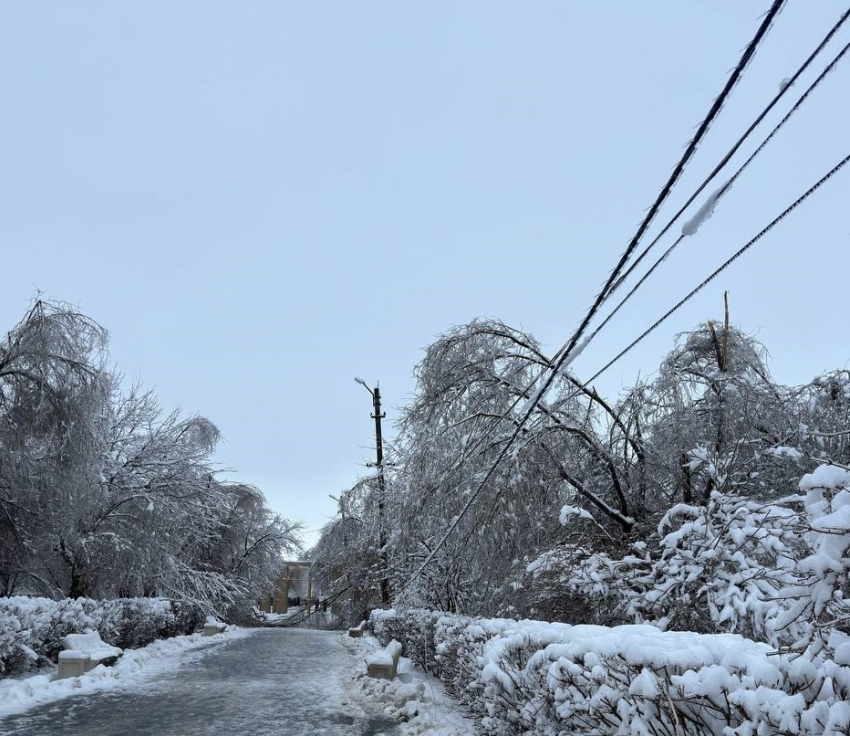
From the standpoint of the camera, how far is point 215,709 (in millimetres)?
8664

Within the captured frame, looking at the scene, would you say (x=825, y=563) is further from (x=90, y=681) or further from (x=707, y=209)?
(x=90, y=681)

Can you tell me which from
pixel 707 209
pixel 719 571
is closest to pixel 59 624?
pixel 719 571

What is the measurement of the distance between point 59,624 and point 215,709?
15.1 feet

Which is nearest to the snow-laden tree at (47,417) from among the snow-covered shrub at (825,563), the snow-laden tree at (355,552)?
the snow-laden tree at (355,552)

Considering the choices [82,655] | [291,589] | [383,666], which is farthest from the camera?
[291,589]

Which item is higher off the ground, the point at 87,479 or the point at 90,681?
the point at 87,479

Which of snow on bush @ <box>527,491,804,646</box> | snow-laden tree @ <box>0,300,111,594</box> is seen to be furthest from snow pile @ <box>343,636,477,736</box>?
snow-laden tree @ <box>0,300,111,594</box>

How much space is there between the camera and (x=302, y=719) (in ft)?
26.8

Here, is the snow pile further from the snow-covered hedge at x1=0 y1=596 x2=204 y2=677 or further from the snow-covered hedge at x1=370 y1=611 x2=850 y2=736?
the snow-covered hedge at x1=0 y1=596 x2=204 y2=677

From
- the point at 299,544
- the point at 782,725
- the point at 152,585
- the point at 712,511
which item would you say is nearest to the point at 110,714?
the point at 712,511

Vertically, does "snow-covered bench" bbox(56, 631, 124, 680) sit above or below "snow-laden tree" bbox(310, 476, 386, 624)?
below

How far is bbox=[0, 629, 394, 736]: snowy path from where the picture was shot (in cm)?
733

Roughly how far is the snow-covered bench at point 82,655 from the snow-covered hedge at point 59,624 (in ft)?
1.08

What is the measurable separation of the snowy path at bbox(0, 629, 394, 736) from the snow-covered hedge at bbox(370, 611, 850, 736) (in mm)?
2680
